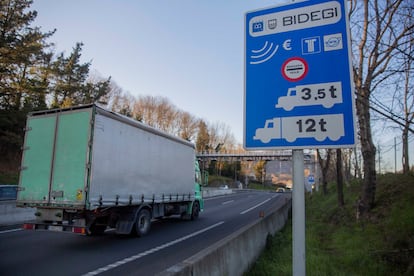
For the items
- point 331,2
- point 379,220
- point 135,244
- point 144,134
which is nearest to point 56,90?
point 144,134

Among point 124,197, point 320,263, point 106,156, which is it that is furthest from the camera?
point 124,197

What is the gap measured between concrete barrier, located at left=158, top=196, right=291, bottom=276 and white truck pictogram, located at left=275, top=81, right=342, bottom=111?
2157 mm

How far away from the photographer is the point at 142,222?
10.9 meters

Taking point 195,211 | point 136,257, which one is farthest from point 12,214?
point 195,211

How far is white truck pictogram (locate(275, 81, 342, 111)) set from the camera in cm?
216

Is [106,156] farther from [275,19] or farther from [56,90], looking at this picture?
[56,90]

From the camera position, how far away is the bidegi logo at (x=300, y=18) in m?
2.30

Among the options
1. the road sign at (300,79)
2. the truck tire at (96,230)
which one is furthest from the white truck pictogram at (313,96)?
the truck tire at (96,230)

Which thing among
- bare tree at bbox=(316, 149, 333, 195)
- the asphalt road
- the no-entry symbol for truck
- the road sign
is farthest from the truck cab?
bare tree at bbox=(316, 149, 333, 195)

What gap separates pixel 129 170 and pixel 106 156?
128 cm

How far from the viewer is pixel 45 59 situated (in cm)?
3475

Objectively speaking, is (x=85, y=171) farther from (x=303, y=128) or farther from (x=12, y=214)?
(x=303, y=128)

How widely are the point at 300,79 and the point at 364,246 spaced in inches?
292

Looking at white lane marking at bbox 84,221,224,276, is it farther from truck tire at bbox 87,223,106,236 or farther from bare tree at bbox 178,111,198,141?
bare tree at bbox 178,111,198,141
